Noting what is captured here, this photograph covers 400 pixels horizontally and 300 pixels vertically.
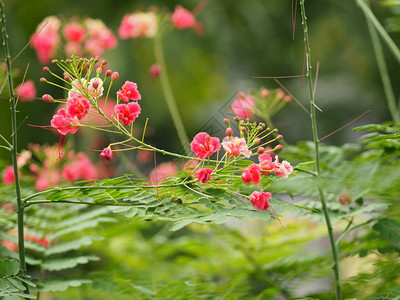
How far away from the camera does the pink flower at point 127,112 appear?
3.46 ft

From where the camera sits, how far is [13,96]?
1038 millimetres

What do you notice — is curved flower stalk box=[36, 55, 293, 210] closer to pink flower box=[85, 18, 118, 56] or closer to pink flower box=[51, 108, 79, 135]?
pink flower box=[51, 108, 79, 135]

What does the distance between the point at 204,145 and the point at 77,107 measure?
0.90 ft

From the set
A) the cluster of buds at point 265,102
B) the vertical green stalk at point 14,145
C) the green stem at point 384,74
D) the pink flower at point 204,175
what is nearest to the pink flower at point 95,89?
the vertical green stalk at point 14,145

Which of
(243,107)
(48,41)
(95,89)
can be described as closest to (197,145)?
(95,89)

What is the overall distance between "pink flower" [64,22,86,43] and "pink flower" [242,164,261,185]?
1665 millimetres

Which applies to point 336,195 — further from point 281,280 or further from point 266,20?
point 266,20

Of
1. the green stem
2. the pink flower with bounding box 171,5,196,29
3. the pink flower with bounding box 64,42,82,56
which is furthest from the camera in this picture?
the pink flower with bounding box 171,5,196,29

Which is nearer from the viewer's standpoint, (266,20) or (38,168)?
(38,168)

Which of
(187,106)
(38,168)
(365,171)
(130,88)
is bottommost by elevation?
(187,106)

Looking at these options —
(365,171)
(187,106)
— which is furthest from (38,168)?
(187,106)

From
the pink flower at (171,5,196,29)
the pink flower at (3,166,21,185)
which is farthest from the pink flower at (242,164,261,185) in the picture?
the pink flower at (171,5,196,29)

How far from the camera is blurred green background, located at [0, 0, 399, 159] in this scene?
449cm

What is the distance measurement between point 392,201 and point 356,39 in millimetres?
3873
